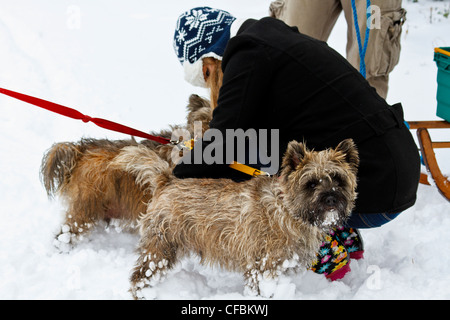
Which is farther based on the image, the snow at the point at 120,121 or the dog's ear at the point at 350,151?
the snow at the point at 120,121

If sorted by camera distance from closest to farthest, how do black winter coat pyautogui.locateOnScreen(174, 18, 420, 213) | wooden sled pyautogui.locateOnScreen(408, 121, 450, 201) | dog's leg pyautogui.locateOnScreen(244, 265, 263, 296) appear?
1. black winter coat pyautogui.locateOnScreen(174, 18, 420, 213)
2. dog's leg pyautogui.locateOnScreen(244, 265, 263, 296)
3. wooden sled pyautogui.locateOnScreen(408, 121, 450, 201)

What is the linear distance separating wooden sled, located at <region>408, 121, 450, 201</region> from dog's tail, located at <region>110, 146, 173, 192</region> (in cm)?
228

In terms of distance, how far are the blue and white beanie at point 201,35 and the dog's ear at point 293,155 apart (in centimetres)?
92

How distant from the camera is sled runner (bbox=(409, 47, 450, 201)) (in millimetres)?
3803

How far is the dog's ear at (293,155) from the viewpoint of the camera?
2.21 m

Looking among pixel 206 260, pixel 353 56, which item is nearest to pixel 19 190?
pixel 206 260

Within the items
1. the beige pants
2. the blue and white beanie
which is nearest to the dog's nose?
the blue and white beanie

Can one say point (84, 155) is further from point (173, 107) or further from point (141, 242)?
point (173, 107)

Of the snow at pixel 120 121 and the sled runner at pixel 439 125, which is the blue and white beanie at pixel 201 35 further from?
the sled runner at pixel 439 125

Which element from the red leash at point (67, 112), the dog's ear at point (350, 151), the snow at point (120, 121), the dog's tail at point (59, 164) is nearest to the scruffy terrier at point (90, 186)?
the dog's tail at point (59, 164)

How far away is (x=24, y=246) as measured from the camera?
3.14m

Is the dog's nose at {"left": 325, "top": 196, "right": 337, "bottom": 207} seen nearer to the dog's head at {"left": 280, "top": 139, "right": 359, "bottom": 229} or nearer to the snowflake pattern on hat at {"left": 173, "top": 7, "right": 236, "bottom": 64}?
the dog's head at {"left": 280, "top": 139, "right": 359, "bottom": 229}

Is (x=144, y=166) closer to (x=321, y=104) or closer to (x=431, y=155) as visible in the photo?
(x=321, y=104)

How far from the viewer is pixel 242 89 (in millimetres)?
2436
